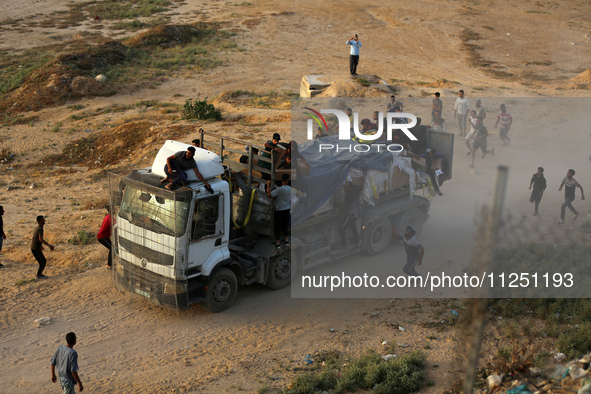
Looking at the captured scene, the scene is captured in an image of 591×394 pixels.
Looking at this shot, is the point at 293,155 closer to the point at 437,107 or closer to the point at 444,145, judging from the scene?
the point at 444,145

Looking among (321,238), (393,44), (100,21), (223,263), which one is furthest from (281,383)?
(100,21)

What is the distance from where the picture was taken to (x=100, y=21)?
144ft

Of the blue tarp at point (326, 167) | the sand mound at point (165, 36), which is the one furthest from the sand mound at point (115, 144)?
the sand mound at point (165, 36)

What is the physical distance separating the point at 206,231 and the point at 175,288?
1066 mm

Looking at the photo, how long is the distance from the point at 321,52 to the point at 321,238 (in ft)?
79.9

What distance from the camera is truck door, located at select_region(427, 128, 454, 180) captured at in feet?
49.3

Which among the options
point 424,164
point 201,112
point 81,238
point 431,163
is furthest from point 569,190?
point 201,112

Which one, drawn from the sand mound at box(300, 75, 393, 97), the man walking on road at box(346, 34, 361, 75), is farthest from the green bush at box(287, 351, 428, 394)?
the man walking on road at box(346, 34, 361, 75)

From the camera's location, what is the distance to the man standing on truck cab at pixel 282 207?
471 inches

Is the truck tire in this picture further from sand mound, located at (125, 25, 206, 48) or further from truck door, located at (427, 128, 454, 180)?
sand mound, located at (125, 25, 206, 48)

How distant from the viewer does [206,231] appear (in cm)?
1095

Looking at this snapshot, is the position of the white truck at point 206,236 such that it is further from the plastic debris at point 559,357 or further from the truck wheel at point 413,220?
the plastic debris at point 559,357

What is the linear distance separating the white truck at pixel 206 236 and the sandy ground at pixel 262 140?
0.58m

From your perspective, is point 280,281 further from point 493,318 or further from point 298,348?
point 493,318
